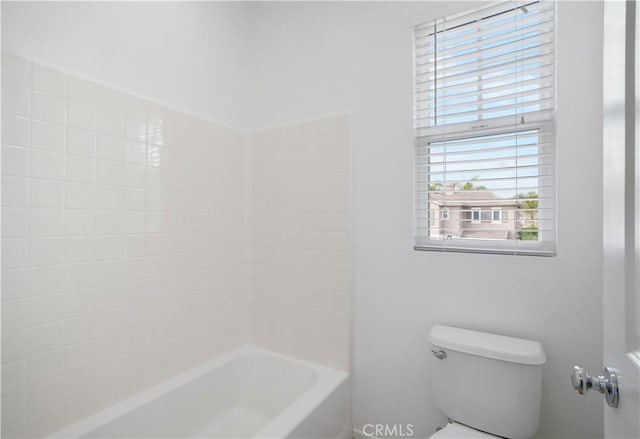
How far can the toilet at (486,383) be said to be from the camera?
47.4 inches

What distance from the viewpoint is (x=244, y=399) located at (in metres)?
1.89

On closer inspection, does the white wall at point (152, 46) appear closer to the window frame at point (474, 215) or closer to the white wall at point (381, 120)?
the white wall at point (381, 120)

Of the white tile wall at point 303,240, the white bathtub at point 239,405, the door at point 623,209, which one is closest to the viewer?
the door at point 623,209

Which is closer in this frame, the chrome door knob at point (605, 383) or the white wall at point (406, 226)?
the chrome door knob at point (605, 383)

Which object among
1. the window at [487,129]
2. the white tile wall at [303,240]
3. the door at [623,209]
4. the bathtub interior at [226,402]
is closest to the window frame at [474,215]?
the window at [487,129]

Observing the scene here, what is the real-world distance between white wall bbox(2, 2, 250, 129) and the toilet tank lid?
167cm

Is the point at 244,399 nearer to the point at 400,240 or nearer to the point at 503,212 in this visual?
the point at 400,240

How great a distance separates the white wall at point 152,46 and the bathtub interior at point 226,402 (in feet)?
4.78

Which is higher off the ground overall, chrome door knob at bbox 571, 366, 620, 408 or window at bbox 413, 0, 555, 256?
window at bbox 413, 0, 555, 256

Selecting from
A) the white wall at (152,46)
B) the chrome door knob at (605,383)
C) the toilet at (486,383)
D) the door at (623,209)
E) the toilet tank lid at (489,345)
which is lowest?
the toilet at (486,383)

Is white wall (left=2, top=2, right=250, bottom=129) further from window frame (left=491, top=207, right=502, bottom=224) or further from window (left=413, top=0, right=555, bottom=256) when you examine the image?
window frame (left=491, top=207, right=502, bottom=224)

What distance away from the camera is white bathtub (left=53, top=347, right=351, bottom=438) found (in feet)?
4.37

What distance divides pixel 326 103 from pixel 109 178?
1.16m

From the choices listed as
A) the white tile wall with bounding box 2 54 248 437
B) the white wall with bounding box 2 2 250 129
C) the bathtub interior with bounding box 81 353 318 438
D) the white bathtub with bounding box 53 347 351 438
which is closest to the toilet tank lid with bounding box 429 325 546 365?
the white bathtub with bounding box 53 347 351 438
